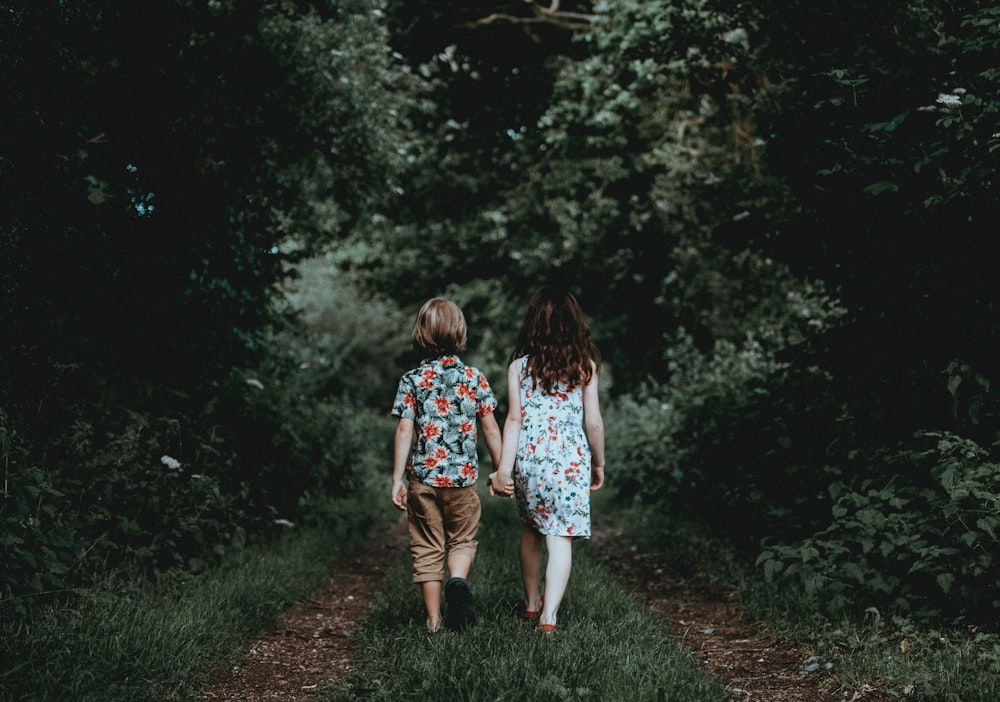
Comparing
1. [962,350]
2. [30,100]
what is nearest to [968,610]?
[962,350]

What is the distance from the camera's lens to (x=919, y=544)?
4621mm

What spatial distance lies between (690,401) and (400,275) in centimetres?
975

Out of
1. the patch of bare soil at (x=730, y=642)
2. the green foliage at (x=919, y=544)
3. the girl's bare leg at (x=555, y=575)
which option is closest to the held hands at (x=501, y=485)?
the girl's bare leg at (x=555, y=575)

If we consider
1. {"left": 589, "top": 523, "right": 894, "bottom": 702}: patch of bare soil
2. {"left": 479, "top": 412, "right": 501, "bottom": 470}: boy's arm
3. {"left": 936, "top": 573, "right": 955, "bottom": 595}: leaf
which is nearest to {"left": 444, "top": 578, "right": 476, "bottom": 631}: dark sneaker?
{"left": 479, "top": 412, "right": 501, "bottom": 470}: boy's arm

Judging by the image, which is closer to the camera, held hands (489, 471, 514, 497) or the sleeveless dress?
held hands (489, 471, 514, 497)

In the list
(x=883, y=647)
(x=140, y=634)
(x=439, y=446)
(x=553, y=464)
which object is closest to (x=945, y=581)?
(x=883, y=647)

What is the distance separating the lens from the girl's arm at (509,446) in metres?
4.35

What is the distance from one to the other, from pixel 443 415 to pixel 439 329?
49 centimetres

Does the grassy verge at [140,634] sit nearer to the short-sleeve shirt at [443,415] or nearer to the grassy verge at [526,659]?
the grassy verge at [526,659]

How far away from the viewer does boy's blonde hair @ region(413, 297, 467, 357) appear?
4531 millimetres

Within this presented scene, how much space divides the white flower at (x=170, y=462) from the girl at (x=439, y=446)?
1878mm

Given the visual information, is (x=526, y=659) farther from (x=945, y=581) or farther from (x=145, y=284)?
(x=145, y=284)

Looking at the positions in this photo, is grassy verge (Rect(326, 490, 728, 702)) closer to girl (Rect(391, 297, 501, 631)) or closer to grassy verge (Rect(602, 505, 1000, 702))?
girl (Rect(391, 297, 501, 631))

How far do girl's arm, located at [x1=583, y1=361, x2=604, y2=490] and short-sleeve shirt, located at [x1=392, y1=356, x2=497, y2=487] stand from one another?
55 cm
